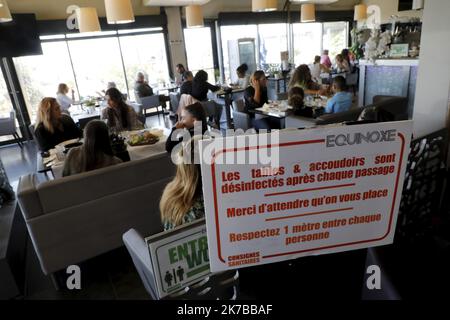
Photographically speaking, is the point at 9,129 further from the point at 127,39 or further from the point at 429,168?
the point at 429,168

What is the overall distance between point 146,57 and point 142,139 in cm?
577

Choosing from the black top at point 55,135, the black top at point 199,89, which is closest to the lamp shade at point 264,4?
the black top at point 199,89

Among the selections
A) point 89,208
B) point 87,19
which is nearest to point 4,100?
point 87,19

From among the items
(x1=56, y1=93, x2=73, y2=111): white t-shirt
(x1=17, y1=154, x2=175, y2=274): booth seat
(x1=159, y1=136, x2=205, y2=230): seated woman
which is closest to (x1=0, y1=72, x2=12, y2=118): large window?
(x1=56, y1=93, x2=73, y2=111): white t-shirt

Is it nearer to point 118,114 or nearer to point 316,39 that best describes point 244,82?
point 118,114

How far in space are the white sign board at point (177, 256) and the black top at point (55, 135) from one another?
3568 mm

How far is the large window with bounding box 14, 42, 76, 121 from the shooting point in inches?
269

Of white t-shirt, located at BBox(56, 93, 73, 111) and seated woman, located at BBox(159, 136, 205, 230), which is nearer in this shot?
seated woman, located at BBox(159, 136, 205, 230)

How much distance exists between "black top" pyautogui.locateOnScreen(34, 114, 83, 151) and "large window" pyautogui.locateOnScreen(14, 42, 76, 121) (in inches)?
149

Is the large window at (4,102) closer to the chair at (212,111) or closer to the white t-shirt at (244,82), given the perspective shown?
the chair at (212,111)

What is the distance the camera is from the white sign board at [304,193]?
0.64 m

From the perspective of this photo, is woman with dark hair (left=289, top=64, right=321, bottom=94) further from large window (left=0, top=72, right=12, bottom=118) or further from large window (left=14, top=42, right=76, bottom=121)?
large window (left=0, top=72, right=12, bottom=118)

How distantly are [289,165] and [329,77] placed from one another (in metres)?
8.59

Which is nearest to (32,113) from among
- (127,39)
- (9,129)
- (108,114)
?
(9,129)
